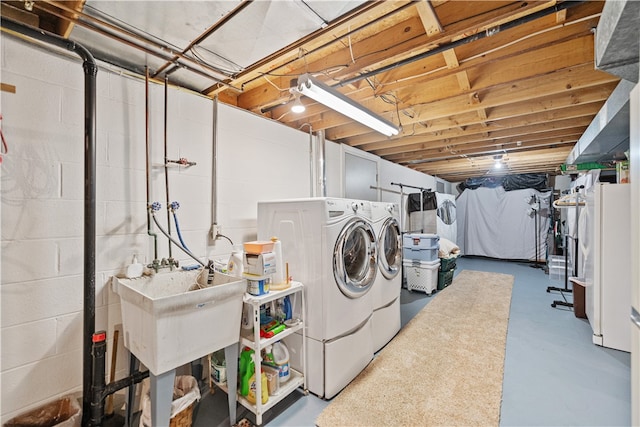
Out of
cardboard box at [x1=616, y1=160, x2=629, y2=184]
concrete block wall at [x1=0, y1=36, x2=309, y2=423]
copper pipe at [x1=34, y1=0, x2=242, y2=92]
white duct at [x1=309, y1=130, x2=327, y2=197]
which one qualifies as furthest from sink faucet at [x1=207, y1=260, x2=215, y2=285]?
cardboard box at [x1=616, y1=160, x2=629, y2=184]

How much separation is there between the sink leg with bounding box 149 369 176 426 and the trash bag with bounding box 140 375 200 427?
3.6 inches

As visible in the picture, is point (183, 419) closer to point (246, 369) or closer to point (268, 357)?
point (246, 369)

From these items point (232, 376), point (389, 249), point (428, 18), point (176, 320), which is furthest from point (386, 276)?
point (428, 18)

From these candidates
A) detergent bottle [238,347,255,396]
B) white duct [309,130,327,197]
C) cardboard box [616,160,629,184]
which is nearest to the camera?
detergent bottle [238,347,255,396]

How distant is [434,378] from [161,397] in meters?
1.96

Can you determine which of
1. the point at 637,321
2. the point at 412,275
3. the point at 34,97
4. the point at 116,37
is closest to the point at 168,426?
the point at 34,97

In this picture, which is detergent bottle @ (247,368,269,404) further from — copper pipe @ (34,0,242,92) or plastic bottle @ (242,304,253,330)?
copper pipe @ (34,0,242,92)

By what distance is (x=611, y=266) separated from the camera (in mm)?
2662

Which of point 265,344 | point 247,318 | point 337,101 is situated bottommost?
point 265,344

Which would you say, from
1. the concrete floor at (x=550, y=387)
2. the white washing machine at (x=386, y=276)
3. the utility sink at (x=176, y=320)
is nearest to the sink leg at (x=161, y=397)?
the utility sink at (x=176, y=320)

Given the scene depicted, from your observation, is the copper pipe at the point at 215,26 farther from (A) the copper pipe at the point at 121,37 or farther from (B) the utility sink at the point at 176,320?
(B) the utility sink at the point at 176,320

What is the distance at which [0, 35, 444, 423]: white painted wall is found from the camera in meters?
1.46

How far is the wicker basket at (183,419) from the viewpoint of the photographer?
1.57m

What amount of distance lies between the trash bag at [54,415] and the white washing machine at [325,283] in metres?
1.29
